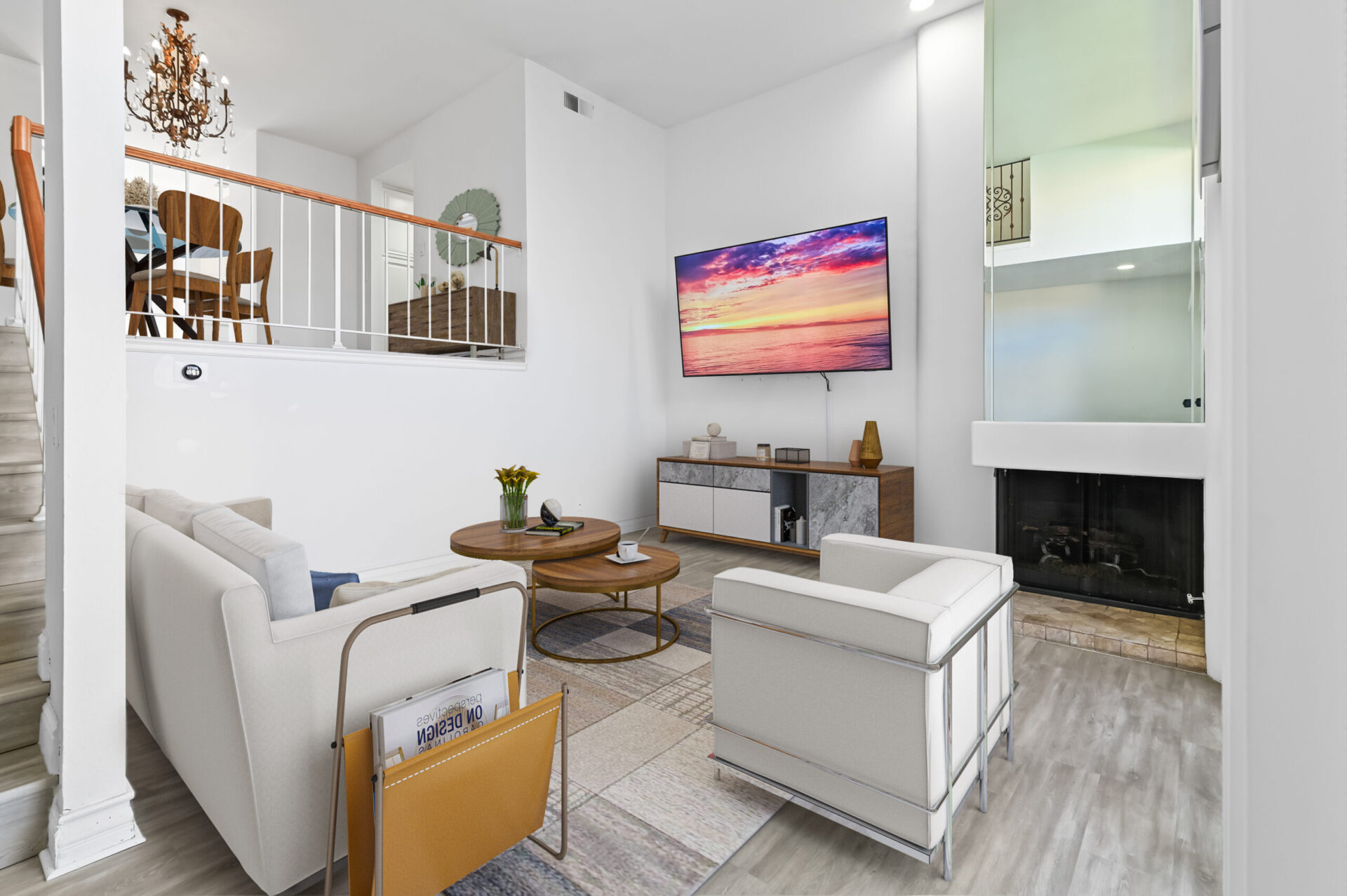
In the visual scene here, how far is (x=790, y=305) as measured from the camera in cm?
463

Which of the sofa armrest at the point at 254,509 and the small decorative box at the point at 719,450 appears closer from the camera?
the sofa armrest at the point at 254,509

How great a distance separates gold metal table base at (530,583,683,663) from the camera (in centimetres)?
277

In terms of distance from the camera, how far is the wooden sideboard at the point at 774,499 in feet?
13.2

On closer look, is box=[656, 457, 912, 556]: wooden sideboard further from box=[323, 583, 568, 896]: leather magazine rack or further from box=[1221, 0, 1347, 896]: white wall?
box=[1221, 0, 1347, 896]: white wall

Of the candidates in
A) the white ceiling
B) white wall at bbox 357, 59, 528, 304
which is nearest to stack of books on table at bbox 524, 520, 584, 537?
white wall at bbox 357, 59, 528, 304

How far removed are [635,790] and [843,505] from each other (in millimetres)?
2648

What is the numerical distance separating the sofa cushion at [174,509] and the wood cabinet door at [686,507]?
3189 mm

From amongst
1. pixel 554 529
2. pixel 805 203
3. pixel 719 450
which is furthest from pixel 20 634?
pixel 805 203

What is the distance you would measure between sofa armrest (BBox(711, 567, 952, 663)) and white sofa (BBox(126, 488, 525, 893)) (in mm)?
584

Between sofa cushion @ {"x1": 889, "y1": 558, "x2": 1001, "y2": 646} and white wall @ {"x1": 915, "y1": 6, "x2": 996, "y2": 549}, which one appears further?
white wall @ {"x1": 915, "y1": 6, "x2": 996, "y2": 549}

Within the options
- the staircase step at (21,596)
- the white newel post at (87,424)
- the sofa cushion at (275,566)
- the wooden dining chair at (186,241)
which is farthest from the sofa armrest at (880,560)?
the wooden dining chair at (186,241)

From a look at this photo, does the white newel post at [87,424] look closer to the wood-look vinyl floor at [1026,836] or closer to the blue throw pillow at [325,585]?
the wood-look vinyl floor at [1026,836]

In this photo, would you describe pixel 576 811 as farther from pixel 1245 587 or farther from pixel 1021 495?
pixel 1021 495

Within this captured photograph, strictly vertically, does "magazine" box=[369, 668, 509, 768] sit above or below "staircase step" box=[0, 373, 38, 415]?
below
